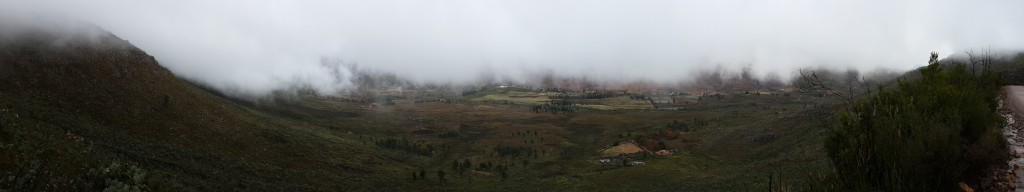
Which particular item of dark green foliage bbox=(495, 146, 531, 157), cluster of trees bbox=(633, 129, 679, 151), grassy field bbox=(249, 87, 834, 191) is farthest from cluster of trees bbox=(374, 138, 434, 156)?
cluster of trees bbox=(633, 129, 679, 151)

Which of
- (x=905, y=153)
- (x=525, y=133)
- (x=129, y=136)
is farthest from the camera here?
(x=525, y=133)

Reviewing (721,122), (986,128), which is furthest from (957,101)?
(721,122)

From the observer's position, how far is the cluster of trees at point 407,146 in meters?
111

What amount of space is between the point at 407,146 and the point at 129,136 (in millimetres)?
64645

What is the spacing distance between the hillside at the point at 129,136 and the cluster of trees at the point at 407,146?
15126 millimetres

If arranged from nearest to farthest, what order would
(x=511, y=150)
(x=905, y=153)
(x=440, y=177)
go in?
1. (x=905, y=153)
2. (x=440, y=177)
3. (x=511, y=150)

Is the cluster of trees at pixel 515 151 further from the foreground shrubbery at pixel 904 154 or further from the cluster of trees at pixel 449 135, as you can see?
the foreground shrubbery at pixel 904 154

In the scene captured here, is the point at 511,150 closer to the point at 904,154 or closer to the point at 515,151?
the point at 515,151

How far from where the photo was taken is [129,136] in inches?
2040

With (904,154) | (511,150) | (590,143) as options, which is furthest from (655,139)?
(904,154)

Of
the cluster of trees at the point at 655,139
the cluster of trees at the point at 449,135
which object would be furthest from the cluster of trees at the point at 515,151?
the cluster of trees at the point at 655,139

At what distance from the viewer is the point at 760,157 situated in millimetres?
83812

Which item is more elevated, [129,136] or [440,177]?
[129,136]

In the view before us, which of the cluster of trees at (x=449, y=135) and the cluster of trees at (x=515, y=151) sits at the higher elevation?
the cluster of trees at (x=449, y=135)
